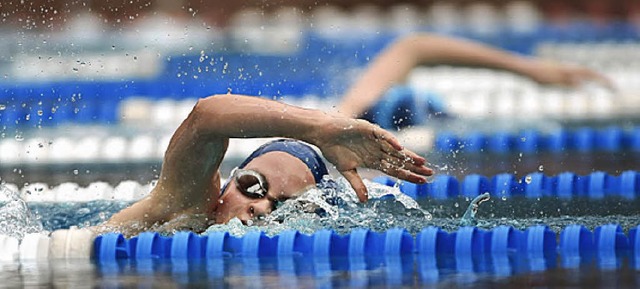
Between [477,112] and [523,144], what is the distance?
0.85m

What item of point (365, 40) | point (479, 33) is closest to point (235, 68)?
point (365, 40)

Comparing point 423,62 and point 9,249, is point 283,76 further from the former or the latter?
point 9,249

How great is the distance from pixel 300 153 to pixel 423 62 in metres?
1.66

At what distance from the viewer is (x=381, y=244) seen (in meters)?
3.12

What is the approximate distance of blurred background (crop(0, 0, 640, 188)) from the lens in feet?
18.3

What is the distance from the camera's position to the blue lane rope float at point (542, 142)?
5.55 metres

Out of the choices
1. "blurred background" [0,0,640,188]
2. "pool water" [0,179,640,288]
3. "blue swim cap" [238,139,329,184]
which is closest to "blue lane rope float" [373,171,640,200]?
"pool water" [0,179,640,288]

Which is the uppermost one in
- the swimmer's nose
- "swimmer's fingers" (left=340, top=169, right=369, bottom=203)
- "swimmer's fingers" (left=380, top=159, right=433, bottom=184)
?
"swimmer's fingers" (left=380, top=159, right=433, bottom=184)

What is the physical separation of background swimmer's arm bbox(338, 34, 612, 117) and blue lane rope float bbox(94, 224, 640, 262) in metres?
1.92

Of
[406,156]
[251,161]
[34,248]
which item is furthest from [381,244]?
[34,248]

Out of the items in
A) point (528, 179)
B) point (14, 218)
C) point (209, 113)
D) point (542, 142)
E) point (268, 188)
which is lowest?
point (542, 142)

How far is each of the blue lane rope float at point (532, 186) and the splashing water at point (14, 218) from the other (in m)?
1.23

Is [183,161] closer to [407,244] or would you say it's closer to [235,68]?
[407,244]

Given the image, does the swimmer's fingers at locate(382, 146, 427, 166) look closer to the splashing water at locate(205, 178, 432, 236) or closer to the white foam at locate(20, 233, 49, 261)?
the splashing water at locate(205, 178, 432, 236)
